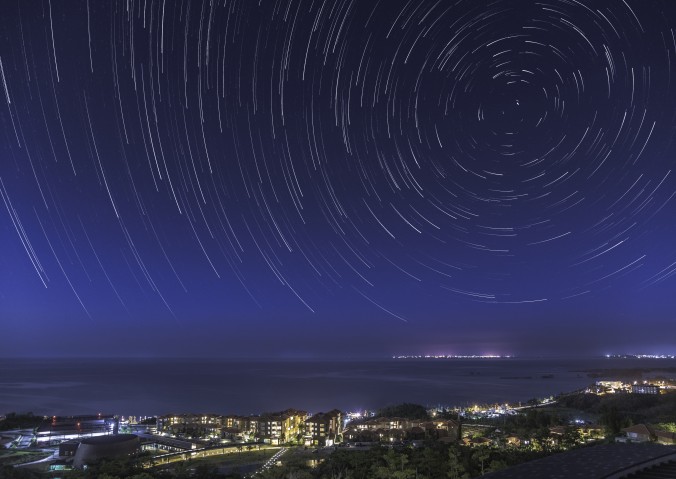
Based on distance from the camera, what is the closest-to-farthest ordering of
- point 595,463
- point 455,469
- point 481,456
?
point 595,463
point 455,469
point 481,456

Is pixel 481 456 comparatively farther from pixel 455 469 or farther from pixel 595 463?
pixel 595 463

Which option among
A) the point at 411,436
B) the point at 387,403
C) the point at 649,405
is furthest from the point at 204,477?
the point at 387,403

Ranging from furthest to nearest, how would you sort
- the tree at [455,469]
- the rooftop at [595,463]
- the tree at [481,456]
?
1. the tree at [481,456]
2. the tree at [455,469]
3. the rooftop at [595,463]

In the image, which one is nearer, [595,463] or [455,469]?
[595,463]

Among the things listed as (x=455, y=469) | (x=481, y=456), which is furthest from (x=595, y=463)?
(x=481, y=456)

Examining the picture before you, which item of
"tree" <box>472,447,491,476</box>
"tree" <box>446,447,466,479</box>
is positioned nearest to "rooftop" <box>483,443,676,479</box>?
"tree" <box>472,447,491,476</box>

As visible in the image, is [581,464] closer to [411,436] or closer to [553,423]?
[411,436]

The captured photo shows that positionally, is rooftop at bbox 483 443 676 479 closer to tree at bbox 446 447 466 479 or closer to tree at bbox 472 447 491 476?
tree at bbox 472 447 491 476

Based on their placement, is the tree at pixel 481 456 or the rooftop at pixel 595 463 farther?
the tree at pixel 481 456

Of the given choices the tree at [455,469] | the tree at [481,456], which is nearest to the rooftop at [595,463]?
the tree at [481,456]

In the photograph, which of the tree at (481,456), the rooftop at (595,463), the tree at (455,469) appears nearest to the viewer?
the rooftop at (595,463)

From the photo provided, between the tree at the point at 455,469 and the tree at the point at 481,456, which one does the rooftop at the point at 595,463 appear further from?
the tree at the point at 455,469
